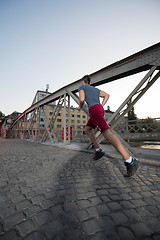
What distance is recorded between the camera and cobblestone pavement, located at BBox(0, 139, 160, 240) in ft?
2.87

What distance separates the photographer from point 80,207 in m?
1.17

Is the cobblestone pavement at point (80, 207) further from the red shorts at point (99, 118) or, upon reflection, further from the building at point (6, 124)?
the building at point (6, 124)

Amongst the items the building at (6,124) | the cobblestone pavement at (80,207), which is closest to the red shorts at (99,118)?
the cobblestone pavement at (80,207)

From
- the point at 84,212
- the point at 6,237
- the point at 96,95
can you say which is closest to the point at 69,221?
the point at 84,212

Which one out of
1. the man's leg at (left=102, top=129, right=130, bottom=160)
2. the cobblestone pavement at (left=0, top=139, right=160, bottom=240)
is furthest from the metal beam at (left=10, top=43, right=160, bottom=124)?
the cobblestone pavement at (left=0, top=139, right=160, bottom=240)

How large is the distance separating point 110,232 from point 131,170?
1.23 m

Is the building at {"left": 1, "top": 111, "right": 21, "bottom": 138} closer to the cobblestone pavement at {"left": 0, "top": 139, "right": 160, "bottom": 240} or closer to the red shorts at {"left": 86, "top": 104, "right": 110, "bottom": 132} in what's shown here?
the red shorts at {"left": 86, "top": 104, "right": 110, "bottom": 132}

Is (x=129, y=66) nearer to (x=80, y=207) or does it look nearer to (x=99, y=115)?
(x=99, y=115)

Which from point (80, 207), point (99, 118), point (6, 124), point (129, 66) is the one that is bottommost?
point (80, 207)

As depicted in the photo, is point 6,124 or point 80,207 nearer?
point 80,207

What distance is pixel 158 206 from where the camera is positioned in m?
1.19

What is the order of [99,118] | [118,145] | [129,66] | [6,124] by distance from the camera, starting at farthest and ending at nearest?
[6,124], [129,66], [99,118], [118,145]

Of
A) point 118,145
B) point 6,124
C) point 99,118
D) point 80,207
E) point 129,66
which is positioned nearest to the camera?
point 80,207

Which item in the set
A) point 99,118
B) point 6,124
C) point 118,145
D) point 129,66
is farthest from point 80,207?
point 6,124
